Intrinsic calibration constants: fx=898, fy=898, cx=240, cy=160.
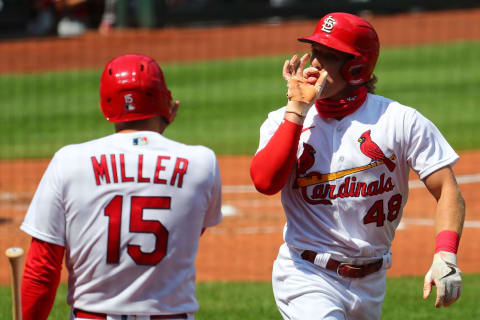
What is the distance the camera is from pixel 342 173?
161 inches

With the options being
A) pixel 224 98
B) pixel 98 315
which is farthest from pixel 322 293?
pixel 224 98

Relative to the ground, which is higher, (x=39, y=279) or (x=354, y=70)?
(x=354, y=70)

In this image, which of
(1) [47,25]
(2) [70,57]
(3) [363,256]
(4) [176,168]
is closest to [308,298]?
(3) [363,256]

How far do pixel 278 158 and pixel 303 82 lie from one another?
1.25ft

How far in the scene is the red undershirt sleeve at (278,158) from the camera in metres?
3.89

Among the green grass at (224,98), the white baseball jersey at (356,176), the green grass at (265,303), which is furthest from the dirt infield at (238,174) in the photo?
the white baseball jersey at (356,176)

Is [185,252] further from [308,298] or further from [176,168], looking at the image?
[308,298]

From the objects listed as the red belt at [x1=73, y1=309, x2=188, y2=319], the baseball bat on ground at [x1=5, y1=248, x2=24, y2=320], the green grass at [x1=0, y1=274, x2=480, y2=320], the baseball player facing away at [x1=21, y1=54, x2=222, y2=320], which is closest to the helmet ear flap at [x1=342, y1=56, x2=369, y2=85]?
the baseball player facing away at [x1=21, y1=54, x2=222, y2=320]

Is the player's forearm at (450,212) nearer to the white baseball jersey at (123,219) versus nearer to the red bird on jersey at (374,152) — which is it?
the red bird on jersey at (374,152)

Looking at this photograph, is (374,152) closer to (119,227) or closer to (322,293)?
(322,293)

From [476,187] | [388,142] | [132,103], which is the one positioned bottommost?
[476,187]

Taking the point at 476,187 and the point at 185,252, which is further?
the point at 476,187

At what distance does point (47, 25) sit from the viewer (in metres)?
26.1

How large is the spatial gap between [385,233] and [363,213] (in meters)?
0.17
